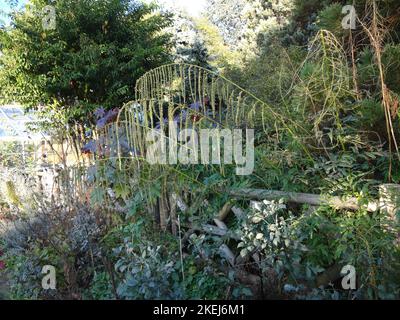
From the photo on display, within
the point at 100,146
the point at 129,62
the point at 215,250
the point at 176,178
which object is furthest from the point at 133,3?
the point at 215,250

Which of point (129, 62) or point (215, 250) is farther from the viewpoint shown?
point (129, 62)

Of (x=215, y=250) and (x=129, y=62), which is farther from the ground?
(x=129, y=62)

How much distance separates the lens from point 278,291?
83.3 inches

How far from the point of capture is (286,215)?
97.6 inches

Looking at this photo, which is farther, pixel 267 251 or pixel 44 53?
pixel 44 53

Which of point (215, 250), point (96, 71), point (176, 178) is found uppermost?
point (96, 71)

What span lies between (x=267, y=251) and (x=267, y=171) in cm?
72
